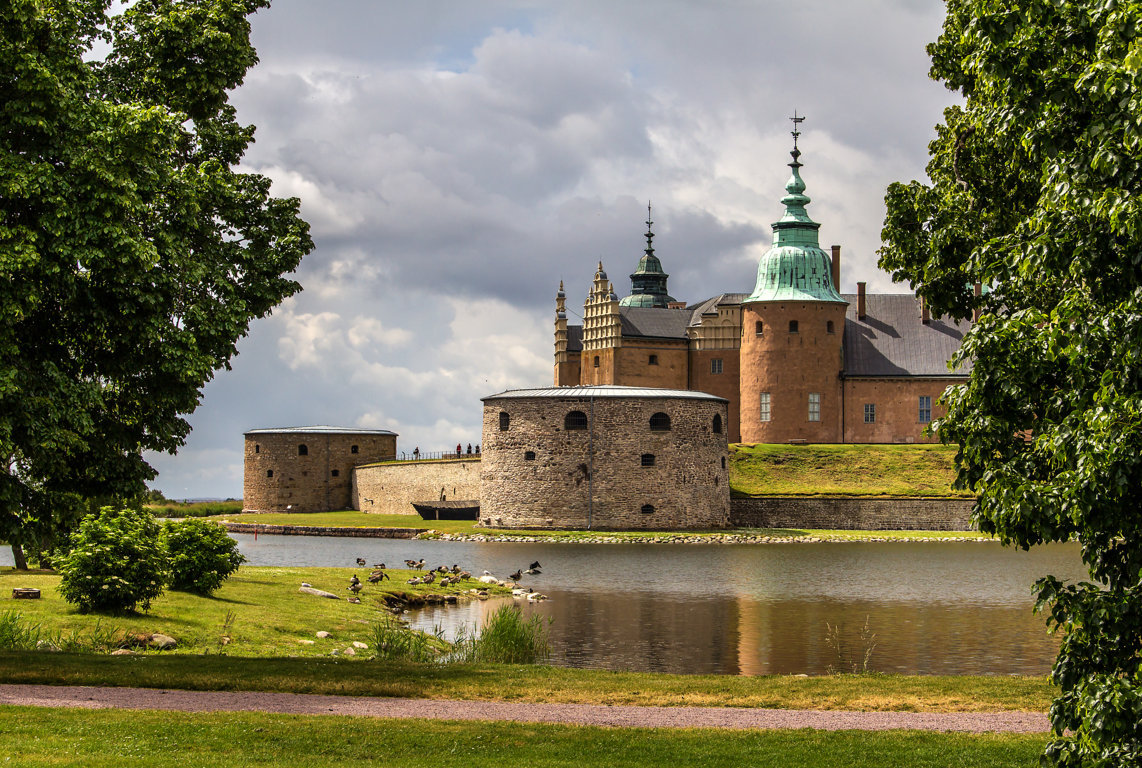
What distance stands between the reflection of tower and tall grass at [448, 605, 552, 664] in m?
50.8

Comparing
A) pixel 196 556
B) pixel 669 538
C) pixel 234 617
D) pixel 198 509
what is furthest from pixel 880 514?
pixel 198 509

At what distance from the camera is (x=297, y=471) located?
6931 centimetres

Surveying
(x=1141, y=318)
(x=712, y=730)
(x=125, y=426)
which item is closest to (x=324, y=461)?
(x=125, y=426)

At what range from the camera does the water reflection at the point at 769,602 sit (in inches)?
727

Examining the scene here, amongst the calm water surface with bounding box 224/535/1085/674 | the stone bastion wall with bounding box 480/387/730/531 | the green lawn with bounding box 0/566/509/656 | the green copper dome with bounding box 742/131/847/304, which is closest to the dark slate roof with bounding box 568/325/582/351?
the green copper dome with bounding box 742/131/847/304

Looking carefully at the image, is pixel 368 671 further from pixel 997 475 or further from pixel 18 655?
pixel 997 475

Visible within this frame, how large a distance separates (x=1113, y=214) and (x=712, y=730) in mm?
5980

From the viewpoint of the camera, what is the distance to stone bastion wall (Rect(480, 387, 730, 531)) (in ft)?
172

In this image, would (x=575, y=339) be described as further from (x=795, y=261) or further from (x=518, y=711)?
(x=518, y=711)

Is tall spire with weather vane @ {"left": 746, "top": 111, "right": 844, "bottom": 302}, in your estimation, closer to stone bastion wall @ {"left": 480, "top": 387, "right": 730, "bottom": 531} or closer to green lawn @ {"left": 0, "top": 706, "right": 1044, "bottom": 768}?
stone bastion wall @ {"left": 480, "top": 387, "right": 730, "bottom": 531}

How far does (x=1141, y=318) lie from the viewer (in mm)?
Result: 6773

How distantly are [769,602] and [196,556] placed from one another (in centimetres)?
1254

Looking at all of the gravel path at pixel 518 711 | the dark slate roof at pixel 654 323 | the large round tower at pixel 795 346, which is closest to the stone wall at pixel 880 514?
the large round tower at pixel 795 346

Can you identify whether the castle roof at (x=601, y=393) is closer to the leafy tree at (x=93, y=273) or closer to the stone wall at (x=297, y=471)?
the stone wall at (x=297, y=471)
